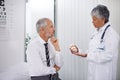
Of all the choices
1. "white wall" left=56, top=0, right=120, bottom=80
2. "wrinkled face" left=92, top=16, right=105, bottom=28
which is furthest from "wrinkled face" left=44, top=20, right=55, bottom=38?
"white wall" left=56, top=0, right=120, bottom=80

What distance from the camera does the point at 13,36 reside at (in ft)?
8.72

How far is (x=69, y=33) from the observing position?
9.07 feet

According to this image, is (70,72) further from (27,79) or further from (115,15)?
(115,15)

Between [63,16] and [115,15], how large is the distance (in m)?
0.66

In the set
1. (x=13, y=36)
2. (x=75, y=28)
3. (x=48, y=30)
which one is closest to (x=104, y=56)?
(x=48, y=30)

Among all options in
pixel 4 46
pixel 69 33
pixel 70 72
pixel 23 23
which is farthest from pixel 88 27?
pixel 4 46

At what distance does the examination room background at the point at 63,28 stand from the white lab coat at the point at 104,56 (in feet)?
1.55

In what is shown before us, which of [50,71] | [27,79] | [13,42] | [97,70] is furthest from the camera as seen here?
[13,42]

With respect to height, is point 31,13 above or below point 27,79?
above

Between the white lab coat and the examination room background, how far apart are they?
473mm

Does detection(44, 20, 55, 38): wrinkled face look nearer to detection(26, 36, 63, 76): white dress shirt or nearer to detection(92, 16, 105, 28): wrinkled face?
detection(26, 36, 63, 76): white dress shirt

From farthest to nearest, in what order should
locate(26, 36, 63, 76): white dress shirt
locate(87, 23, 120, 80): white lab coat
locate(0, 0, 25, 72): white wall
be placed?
locate(0, 0, 25, 72): white wall < locate(87, 23, 120, 80): white lab coat < locate(26, 36, 63, 76): white dress shirt

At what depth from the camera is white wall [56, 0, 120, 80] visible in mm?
2682

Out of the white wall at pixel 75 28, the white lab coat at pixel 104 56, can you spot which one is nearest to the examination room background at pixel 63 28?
the white wall at pixel 75 28
